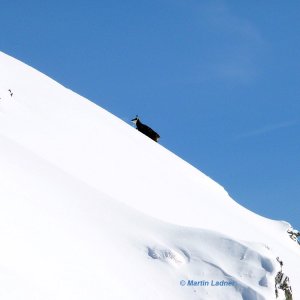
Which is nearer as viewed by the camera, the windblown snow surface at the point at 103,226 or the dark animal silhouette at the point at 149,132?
the windblown snow surface at the point at 103,226

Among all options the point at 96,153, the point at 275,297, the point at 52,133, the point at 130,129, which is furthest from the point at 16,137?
the point at 130,129

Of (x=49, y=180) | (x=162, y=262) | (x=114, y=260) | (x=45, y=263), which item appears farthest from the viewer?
(x=49, y=180)

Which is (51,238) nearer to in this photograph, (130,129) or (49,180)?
(49,180)

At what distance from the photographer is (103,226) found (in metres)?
14.8

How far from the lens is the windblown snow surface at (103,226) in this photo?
1179cm

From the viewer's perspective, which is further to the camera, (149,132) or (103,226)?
(149,132)

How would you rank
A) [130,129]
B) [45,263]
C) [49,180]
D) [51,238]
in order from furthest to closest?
[130,129] → [49,180] → [51,238] → [45,263]

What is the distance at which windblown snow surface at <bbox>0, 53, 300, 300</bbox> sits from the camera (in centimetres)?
1179

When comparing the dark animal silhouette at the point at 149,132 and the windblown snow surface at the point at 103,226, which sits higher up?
the dark animal silhouette at the point at 149,132

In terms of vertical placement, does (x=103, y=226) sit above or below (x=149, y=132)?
below

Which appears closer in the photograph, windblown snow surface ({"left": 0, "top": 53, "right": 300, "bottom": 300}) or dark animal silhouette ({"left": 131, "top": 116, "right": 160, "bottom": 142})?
windblown snow surface ({"left": 0, "top": 53, "right": 300, "bottom": 300})

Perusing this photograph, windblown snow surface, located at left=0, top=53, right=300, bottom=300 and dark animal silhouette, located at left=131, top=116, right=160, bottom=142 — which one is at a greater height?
dark animal silhouette, located at left=131, top=116, right=160, bottom=142

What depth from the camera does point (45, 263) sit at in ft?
37.8

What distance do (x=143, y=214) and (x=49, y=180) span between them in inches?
106
